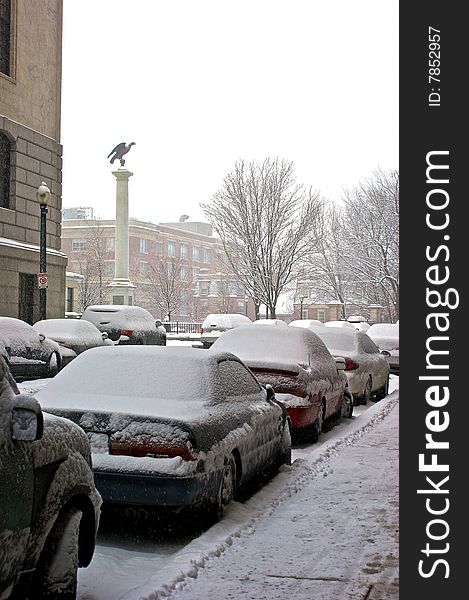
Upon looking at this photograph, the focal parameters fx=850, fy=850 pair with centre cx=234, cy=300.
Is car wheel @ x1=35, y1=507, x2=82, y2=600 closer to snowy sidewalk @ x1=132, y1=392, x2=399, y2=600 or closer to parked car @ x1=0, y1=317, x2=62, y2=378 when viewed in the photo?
snowy sidewalk @ x1=132, y1=392, x2=399, y2=600

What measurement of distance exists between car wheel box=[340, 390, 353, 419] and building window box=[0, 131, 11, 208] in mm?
18348

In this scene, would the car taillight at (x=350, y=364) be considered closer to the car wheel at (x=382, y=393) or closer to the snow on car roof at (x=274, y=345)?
the car wheel at (x=382, y=393)

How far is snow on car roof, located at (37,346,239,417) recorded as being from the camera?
650cm

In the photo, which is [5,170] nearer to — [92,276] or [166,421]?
[166,421]

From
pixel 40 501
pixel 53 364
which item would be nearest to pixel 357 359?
pixel 53 364

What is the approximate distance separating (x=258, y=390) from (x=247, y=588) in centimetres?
337

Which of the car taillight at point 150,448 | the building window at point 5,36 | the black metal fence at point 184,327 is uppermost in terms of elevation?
the building window at point 5,36

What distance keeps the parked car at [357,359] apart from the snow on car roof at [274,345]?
329 centimetres

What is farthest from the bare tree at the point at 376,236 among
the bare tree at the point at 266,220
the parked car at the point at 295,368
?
the parked car at the point at 295,368

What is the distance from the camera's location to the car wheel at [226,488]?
6.56 meters

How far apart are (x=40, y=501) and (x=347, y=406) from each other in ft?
30.7

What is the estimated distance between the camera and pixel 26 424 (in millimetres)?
3908

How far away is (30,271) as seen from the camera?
28562mm

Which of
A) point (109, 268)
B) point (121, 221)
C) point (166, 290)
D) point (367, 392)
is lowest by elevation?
point (367, 392)
